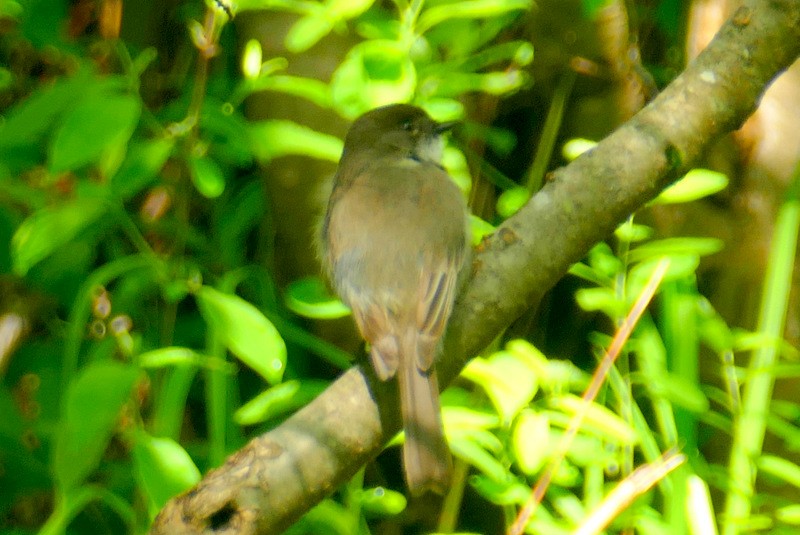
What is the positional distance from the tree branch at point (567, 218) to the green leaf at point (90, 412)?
318mm

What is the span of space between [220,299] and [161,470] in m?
0.35

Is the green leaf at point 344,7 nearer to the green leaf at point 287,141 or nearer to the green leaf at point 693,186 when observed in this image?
the green leaf at point 287,141

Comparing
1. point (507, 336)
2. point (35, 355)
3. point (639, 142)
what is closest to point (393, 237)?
point (639, 142)

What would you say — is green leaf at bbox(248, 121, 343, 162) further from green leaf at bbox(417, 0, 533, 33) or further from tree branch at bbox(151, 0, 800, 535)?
Result: tree branch at bbox(151, 0, 800, 535)

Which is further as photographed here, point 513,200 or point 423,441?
point 513,200

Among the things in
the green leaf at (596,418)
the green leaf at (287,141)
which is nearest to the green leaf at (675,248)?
the green leaf at (596,418)

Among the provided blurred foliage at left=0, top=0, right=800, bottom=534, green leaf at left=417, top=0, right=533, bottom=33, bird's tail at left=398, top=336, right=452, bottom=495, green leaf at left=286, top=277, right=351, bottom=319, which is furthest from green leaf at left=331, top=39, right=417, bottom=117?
bird's tail at left=398, top=336, right=452, bottom=495

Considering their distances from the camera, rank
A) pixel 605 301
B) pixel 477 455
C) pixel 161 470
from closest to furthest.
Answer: pixel 161 470 < pixel 477 455 < pixel 605 301

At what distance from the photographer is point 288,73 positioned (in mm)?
2695

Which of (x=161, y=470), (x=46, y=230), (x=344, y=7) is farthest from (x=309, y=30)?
(x=161, y=470)

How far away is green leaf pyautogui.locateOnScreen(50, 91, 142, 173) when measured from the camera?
1.77 metres

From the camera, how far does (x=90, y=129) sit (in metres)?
1.79

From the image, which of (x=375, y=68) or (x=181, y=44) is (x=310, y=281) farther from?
(x=181, y=44)

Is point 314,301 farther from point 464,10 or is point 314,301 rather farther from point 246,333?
point 464,10
